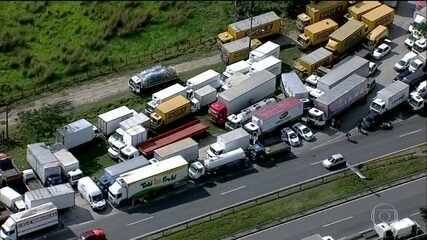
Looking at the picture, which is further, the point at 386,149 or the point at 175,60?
the point at 175,60

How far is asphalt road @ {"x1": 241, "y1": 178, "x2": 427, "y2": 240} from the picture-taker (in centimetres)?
6581

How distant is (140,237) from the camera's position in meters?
64.6

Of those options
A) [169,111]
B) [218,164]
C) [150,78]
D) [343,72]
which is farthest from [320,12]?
[218,164]

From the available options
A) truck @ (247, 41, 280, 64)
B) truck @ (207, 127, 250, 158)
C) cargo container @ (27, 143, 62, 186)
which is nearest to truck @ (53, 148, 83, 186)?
cargo container @ (27, 143, 62, 186)

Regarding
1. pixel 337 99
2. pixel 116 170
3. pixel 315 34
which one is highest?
pixel 315 34

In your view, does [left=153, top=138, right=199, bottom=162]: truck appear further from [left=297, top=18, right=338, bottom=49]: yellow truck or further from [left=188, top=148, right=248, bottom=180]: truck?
[left=297, top=18, right=338, bottom=49]: yellow truck

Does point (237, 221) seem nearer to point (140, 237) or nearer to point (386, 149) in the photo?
point (140, 237)

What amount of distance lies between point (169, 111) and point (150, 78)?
6.29 metres

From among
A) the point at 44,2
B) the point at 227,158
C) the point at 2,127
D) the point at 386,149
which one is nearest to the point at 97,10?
the point at 44,2

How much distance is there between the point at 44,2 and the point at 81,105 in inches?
841

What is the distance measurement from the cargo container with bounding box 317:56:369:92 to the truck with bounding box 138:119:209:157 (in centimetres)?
1235

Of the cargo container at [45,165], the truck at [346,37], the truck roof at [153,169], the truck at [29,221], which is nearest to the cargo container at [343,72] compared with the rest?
the truck at [346,37]

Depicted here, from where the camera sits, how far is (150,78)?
81250 millimetres

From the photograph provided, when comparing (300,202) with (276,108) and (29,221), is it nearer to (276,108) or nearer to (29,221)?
(276,108)
